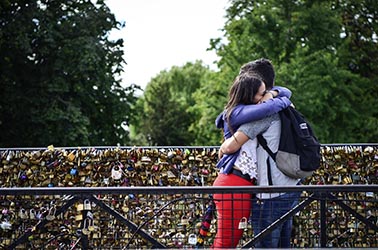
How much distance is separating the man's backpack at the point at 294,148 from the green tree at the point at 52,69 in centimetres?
1898

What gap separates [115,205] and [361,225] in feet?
7.85

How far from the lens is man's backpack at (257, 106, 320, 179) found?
16.5ft

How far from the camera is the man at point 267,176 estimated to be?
16.0 feet

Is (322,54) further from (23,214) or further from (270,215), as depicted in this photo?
(270,215)

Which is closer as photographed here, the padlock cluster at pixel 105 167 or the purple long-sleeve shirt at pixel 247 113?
the purple long-sleeve shirt at pixel 247 113

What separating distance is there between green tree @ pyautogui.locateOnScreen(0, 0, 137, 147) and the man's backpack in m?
19.0

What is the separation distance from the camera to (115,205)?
23.1ft

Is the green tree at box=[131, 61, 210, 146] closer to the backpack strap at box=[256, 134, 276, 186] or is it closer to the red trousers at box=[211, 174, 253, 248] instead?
the backpack strap at box=[256, 134, 276, 186]

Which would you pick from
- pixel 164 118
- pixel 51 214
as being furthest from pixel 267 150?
pixel 164 118

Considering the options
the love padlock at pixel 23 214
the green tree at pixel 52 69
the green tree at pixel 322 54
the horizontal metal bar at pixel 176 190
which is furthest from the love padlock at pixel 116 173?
the green tree at pixel 322 54

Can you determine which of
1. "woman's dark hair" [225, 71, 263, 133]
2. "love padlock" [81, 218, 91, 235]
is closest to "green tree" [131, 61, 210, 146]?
"woman's dark hair" [225, 71, 263, 133]

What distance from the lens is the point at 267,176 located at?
5.10m

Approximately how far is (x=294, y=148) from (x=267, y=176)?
10.9 inches

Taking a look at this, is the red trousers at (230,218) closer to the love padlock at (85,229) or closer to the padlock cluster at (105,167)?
the love padlock at (85,229)
